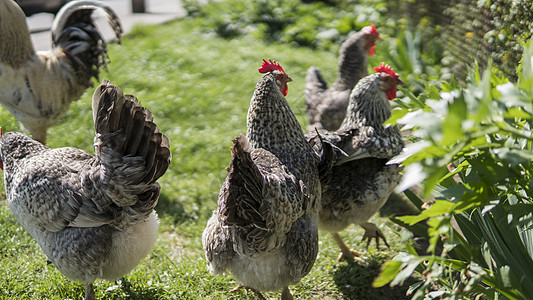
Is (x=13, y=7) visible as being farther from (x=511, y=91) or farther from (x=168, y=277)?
Answer: (x=511, y=91)

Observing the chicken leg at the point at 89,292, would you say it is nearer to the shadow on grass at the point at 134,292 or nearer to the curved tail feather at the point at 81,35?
the shadow on grass at the point at 134,292

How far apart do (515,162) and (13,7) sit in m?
5.20

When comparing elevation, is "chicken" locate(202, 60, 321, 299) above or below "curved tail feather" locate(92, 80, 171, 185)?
below

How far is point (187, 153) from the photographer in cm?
612

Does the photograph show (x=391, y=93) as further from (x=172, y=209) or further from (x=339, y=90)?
(x=172, y=209)

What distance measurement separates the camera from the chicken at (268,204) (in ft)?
9.39

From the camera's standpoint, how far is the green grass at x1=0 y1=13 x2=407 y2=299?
3.89 meters

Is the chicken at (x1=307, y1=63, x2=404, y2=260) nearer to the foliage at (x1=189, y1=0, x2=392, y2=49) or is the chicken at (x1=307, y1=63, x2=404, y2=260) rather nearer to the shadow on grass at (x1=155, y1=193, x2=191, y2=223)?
the shadow on grass at (x1=155, y1=193, x2=191, y2=223)

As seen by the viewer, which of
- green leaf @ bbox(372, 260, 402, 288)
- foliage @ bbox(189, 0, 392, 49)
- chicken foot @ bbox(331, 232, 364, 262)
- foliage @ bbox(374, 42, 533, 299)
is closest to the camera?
foliage @ bbox(374, 42, 533, 299)

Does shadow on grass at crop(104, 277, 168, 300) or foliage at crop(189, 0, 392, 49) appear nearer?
shadow on grass at crop(104, 277, 168, 300)

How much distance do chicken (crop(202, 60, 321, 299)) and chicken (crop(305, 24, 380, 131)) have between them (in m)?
1.67

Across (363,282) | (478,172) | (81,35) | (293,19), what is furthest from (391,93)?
(293,19)

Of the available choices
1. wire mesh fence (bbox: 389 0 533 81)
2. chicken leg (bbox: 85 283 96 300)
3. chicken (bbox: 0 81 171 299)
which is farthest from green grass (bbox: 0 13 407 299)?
wire mesh fence (bbox: 389 0 533 81)

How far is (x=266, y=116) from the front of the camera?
3.51m
